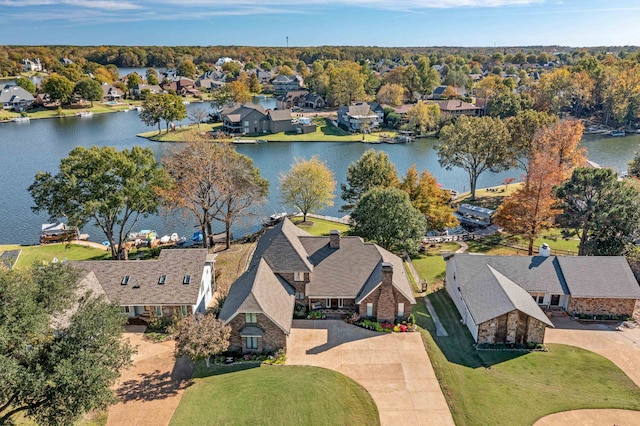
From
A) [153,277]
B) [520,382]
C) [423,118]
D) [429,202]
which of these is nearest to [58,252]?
[153,277]

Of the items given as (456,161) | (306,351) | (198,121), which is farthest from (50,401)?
(198,121)

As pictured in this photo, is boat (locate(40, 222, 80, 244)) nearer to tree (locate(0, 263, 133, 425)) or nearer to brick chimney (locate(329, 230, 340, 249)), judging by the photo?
brick chimney (locate(329, 230, 340, 249))

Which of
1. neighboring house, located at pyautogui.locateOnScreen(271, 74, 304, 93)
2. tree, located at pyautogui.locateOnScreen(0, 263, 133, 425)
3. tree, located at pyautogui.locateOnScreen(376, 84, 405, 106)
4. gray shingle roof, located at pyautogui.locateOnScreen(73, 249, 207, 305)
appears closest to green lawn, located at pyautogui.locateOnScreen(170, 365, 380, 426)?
tree, located at pyautogui.locateOnScreen(0, 263, 133, 425)

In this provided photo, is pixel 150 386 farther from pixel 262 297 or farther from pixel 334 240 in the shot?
pixel 334 240

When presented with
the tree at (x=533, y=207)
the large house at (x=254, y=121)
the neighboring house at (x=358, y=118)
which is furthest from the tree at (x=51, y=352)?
the neighboring house at (x=358, y=118)

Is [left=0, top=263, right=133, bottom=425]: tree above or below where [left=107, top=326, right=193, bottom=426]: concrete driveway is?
above

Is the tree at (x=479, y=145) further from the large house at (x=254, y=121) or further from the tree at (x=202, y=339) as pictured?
the large house at (x=254, y=121)
